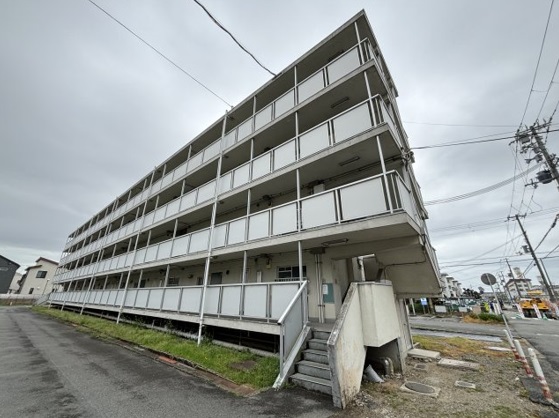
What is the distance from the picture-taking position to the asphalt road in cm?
433

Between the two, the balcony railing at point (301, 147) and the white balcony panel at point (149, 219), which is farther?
the white balcony panel at point (149, 219)

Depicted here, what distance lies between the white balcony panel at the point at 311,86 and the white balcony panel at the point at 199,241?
7309 mm

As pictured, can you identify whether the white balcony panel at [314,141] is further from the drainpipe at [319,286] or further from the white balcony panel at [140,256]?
the white balcony panel at [140,256]

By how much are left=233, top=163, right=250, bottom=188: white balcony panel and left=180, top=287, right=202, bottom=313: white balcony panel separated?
488 cm

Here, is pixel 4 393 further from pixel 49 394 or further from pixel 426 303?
pixel 426 303

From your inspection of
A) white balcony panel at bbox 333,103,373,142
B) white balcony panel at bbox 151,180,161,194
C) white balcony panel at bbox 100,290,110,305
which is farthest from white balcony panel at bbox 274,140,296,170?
white balcony panel at bbox 100,290,110,305

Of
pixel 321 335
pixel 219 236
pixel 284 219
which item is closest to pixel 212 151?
pixel 219 236

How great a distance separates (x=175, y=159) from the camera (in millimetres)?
18016

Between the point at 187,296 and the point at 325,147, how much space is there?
27.6ft

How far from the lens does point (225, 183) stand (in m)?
11.7

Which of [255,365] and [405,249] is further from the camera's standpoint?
[405,249]

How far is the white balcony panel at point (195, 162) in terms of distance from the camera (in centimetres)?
1435

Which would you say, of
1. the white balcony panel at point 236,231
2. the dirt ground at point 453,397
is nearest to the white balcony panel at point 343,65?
the white balcony panel at point 236,231

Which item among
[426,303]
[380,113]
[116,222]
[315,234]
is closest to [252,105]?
[380,113]
